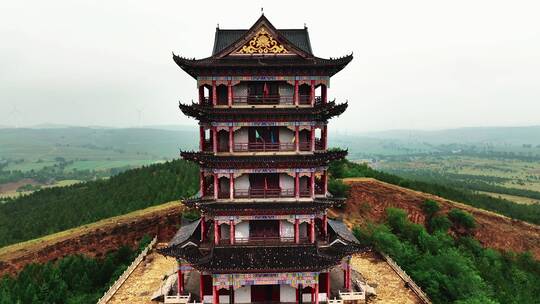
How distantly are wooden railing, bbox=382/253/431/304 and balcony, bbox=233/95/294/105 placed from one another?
638 inches

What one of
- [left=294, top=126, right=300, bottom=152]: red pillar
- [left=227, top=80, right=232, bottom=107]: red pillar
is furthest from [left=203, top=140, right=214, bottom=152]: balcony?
[left=294, top=126, right=300, bottom=152]: red pillar

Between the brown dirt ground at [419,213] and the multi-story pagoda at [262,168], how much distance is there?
2660cm

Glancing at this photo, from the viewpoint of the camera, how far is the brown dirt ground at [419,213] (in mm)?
51594

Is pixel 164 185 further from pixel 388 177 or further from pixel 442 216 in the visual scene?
pixel 442 216

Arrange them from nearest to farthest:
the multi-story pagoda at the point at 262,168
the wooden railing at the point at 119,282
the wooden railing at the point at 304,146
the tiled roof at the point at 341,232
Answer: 1. the multi-story pagoda at the point at 262,168
2. the wooden railing at the point at 304,146
3. the tiled roof at the point at 341,232
4. the wooden railing at the point at 119,282

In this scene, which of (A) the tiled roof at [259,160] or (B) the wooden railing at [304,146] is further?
(B) the wooden railing at [304,146]

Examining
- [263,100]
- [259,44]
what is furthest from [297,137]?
[259,44]

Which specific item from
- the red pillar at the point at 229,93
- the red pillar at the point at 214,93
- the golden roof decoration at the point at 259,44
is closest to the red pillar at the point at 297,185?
the red pillar at the point at 229,93

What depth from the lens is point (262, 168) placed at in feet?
74.8

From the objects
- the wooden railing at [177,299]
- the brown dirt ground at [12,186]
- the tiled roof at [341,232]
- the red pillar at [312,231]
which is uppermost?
the red pillar at [312,231]

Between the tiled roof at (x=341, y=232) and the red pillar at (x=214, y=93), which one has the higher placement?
the red pillar at (x=214, y=93)

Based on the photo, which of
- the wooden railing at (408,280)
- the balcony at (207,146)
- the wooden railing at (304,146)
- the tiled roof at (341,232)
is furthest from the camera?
the wooden railing at (408,280)

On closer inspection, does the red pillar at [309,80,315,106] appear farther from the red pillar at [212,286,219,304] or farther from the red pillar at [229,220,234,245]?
the red pillar at [212,286,219,304]

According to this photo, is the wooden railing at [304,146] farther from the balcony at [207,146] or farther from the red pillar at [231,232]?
the red pillar at [231,232]
